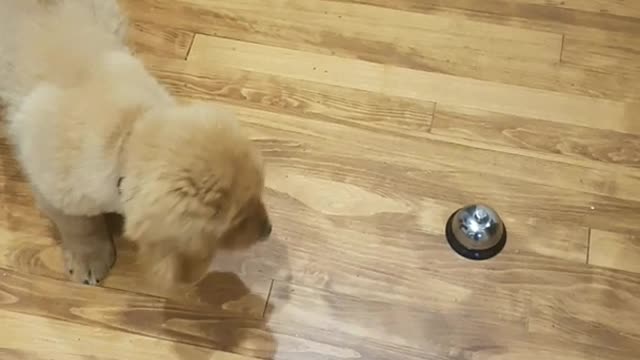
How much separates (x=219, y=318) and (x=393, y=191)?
427mm

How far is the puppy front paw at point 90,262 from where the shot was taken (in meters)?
1.76

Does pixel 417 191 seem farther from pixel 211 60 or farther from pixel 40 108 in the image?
pixel 40 108

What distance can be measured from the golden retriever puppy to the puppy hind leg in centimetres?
3

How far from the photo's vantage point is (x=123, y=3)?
216 centimetres

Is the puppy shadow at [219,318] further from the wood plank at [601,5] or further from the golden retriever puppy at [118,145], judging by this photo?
the wood plank at [601,5]

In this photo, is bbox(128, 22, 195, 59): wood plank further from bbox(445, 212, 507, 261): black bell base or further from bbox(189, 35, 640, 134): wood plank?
bbox(445, 212, 507, 261): black bell base

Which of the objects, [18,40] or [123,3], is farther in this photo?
[123,3]

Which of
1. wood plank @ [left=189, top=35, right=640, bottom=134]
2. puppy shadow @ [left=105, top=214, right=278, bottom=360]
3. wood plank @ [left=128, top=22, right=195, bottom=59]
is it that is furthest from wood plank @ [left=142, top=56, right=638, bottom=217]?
puppy shadow @ [left=105, top=214, right=278, bottom=360]

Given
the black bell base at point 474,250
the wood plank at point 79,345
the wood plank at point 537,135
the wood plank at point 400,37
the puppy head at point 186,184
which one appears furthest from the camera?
→ the wood plank at point 400,37

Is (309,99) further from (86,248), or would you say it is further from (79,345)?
(79,345)

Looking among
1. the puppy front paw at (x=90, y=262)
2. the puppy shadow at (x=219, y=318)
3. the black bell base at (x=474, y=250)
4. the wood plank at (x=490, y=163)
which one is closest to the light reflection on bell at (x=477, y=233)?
the black bell base at (x=474, y=250)

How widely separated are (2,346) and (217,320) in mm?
384

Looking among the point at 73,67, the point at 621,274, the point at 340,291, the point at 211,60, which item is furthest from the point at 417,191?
the point at 73,67

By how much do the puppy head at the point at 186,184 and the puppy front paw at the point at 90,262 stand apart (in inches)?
12.9
